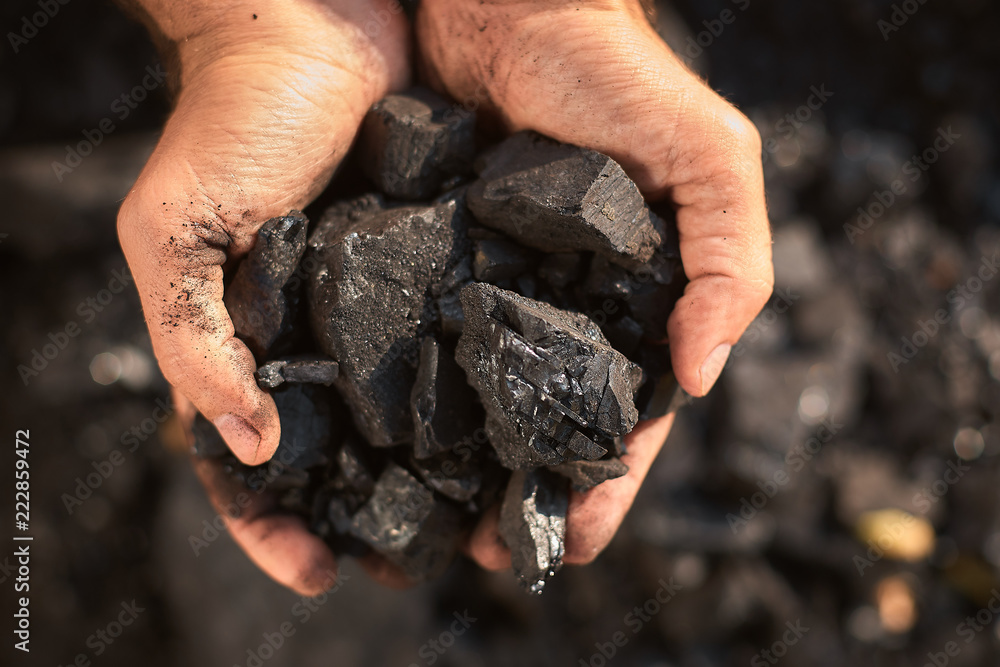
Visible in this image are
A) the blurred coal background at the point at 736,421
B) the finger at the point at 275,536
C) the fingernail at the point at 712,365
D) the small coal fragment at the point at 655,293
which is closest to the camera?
the fingernail at the point at 712,365

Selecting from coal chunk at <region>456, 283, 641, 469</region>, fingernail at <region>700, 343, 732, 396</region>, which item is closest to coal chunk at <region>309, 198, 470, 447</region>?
coal chunk at <region>456, 283, 641, 469</region>

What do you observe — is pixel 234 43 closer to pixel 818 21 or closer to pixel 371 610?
pixel 371 610

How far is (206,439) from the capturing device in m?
2.54

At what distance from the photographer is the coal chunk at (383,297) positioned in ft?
7.71

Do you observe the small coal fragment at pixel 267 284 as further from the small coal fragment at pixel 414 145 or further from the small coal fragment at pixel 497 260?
the small coal fragment at pixel 497 260

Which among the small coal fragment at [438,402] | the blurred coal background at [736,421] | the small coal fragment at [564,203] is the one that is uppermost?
the small coal fragment at [564,203]

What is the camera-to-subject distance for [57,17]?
429 cm

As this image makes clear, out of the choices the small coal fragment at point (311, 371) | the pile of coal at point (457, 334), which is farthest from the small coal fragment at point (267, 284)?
the small coal fragment at point (311, 371)

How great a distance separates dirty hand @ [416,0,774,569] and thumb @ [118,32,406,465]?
3.02ft

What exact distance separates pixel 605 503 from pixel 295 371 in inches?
52.3

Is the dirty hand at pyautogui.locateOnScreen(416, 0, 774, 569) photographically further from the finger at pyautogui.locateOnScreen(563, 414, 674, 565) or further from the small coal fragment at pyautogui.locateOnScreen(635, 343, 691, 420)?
the small coal fragment at pyautogui.locateOnScreen(635, 343, 691, 420)

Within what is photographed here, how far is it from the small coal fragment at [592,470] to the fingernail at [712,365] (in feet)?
1.41

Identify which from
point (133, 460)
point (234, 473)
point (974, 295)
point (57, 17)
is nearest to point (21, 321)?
point (133, 460)

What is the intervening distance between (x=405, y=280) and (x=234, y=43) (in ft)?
3.90
